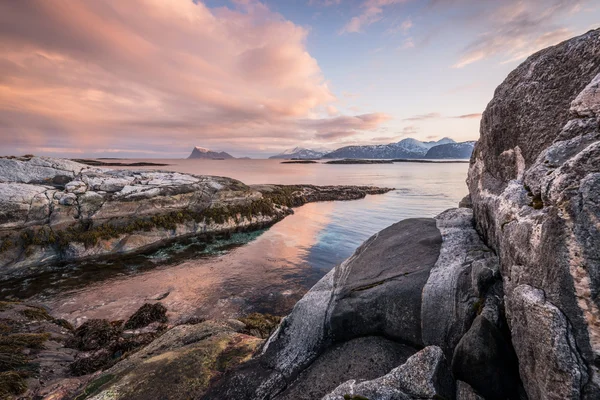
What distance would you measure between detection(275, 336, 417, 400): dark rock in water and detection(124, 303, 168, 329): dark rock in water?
9.07 metres

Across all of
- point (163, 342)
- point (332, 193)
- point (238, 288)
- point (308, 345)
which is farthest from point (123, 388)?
point (332, 193)

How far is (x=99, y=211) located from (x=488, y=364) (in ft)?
93.5

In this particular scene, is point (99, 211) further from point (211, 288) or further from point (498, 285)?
point (498, 285)

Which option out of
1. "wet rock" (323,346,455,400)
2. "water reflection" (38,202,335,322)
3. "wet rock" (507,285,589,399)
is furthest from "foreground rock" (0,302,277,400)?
"wet rock" (507,285,589,399)

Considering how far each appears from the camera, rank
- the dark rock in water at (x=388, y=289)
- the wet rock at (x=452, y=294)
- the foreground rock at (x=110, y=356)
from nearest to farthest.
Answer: the wet rock at (x=452, y=294), the foreground rock at (x=110, y=356), the dark rock in water at (x=388, y=289)

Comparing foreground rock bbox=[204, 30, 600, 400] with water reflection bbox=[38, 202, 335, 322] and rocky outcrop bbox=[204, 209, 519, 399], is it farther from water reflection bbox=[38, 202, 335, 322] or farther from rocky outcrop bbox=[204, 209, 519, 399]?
water reflection bbox=[38, 202, 335, 322]

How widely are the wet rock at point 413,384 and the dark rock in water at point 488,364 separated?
12.3 inches

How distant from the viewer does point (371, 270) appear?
7.98 meters

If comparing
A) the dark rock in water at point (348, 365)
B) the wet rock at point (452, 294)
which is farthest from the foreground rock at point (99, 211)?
the wet rock at point (452, 294)

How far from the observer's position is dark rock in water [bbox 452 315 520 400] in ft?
14.0

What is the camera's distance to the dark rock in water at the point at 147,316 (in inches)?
467

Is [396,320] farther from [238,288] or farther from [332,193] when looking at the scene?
[332,193]

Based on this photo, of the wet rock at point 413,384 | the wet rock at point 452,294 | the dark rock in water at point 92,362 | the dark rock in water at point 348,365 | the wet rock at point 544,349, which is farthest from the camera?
the dark rock in water at point 92,362

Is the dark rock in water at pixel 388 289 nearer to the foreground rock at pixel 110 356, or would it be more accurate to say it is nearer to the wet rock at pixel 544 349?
the wet rock at pixel 544 349
